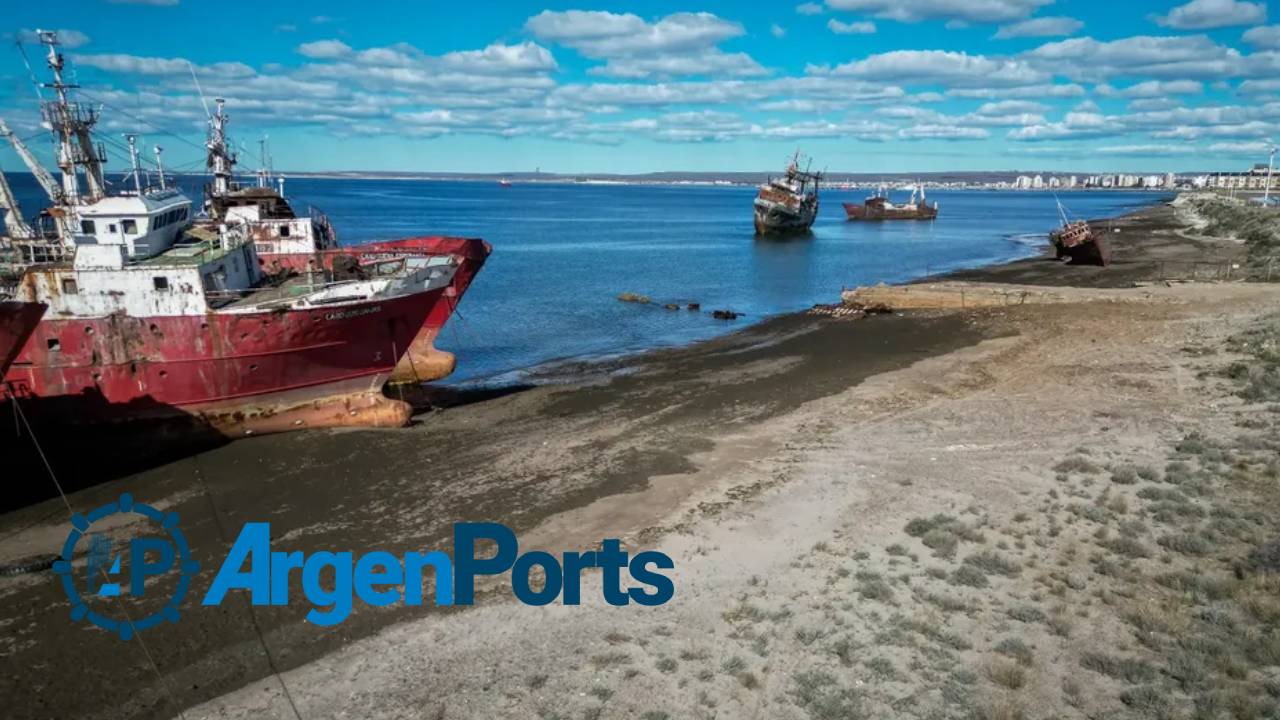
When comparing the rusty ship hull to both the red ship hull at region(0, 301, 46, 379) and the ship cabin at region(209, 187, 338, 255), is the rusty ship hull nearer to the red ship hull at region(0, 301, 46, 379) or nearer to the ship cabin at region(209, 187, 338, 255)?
the ship cabin at region(209, 187, 338, 255)

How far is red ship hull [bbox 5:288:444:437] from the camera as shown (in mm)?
16781

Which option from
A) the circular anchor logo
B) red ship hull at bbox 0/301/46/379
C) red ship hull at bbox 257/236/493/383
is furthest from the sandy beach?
red ship hull at bbox 257/236/493/383

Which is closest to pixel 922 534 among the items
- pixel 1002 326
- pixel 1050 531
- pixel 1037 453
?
pixel 1050 531

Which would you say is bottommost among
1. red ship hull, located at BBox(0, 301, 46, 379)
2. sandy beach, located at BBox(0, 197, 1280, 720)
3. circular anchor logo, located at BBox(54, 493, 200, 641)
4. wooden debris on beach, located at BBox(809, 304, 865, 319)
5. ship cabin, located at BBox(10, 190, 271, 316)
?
circular anchor logo, located at BBox(54, 493, 200, 641)

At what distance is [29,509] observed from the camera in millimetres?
14750

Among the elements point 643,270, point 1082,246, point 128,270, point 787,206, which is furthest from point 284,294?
point 787,206

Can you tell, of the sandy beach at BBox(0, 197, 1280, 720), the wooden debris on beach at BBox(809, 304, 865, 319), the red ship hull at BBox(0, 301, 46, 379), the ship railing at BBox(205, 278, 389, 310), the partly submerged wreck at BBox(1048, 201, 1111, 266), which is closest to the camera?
the sandy beach at BBox(0, 197, 1280, 720)

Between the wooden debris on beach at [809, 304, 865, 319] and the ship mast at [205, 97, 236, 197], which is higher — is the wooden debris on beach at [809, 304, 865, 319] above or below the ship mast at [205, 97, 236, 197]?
below

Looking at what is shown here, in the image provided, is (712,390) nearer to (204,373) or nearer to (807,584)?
(807,584)

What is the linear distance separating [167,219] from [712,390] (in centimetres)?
1601

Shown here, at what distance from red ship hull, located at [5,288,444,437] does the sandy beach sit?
1.02 meters

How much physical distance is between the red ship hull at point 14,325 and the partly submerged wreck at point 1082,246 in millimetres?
54384

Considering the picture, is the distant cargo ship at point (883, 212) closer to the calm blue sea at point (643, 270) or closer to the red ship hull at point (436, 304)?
the calm blue sea at point (643, 270)

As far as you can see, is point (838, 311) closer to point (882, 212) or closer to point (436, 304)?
point (436, 304)
